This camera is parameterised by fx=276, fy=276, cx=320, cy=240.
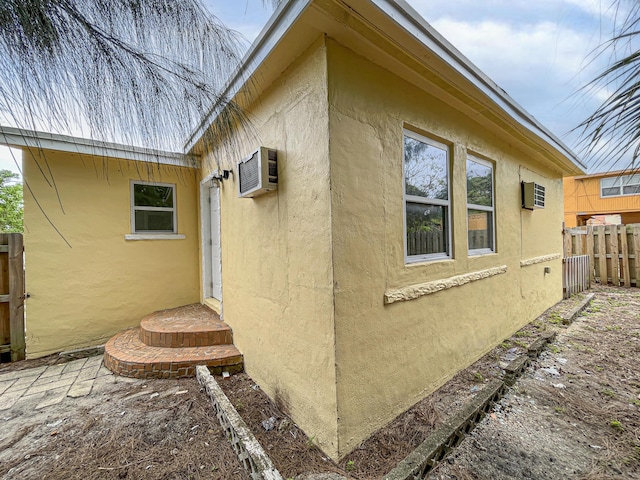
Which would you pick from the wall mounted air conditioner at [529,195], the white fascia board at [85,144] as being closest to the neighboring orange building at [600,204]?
the wall mounted air conditioner at [529,195]

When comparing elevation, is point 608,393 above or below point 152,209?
below

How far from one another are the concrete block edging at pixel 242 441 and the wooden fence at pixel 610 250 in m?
10.8

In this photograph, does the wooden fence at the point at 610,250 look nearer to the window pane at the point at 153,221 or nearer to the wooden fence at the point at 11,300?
the window pane at the point at 153,221

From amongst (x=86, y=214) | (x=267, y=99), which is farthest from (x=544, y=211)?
(x=86, y=214)

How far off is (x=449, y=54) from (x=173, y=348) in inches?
183

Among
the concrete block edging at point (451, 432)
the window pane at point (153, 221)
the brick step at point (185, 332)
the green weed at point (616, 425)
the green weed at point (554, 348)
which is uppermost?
the window pane at point (153, 221)

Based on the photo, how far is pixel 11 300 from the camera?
13.4ft

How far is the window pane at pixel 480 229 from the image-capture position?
376cm

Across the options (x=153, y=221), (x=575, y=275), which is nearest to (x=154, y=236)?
(x=153, y=221)

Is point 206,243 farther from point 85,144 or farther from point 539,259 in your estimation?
point 539,259

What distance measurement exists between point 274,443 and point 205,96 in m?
2.60

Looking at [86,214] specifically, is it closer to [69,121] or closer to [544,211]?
[69,121]

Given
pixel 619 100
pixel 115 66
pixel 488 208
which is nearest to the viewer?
pixel 619 100

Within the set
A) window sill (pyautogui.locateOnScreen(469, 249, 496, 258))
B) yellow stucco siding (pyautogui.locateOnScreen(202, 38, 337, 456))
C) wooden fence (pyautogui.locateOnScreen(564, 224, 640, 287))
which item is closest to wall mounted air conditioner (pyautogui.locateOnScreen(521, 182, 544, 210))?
window sill (pyautogui.locateOnScreen(469, 249, 496, 258))
